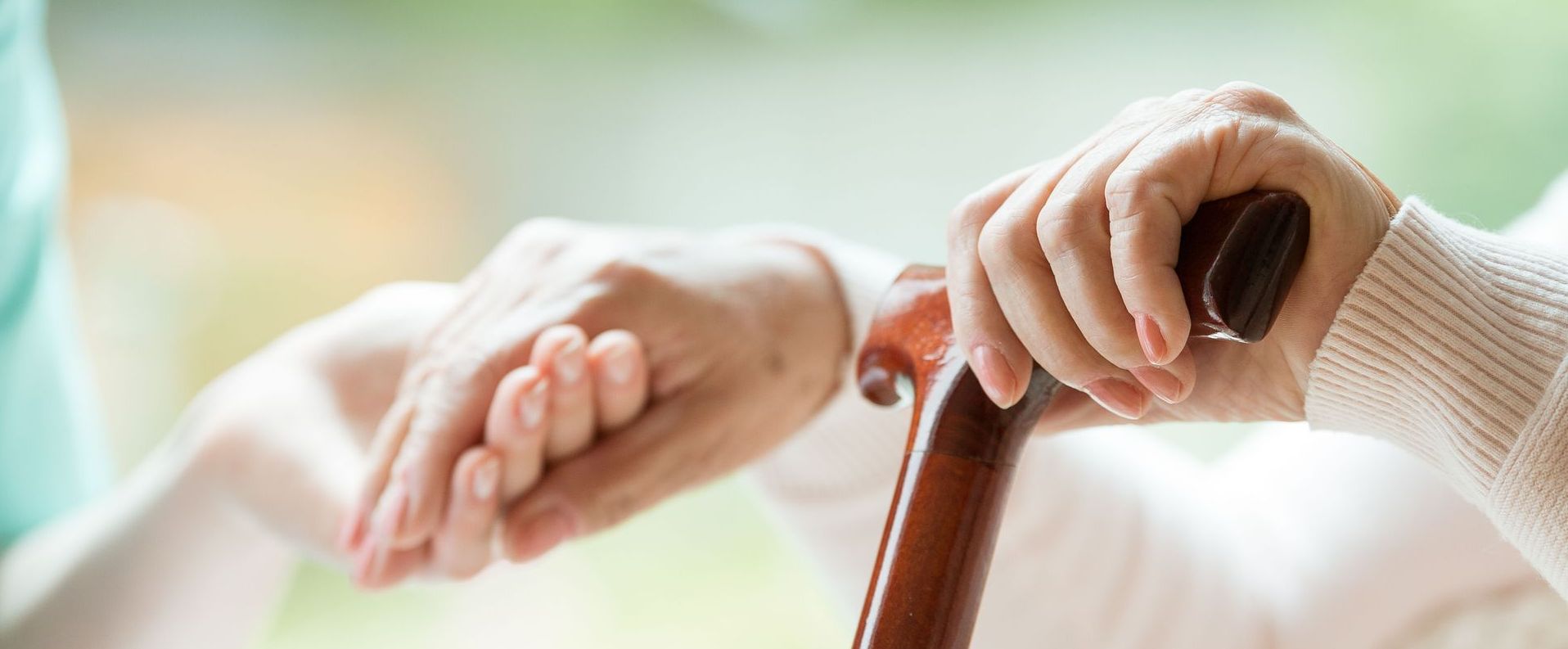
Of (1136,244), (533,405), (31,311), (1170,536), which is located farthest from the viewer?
(31,311)

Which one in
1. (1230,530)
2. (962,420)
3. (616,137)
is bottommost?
(616,137)

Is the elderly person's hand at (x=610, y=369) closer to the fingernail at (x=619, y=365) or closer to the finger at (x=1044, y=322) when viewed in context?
the fingernail at (x=619, y=365)

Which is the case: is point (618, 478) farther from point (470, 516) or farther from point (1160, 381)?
point (1160, 381)

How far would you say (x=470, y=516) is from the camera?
0.58 m

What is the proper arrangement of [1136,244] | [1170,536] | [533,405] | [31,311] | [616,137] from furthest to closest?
[616,137] → [31,311] → [1170,536] → [533,405] → [1136,244]

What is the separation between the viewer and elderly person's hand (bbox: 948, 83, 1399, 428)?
340mm

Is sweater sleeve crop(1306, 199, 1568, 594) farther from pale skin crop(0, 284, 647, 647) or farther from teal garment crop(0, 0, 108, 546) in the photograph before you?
teal garment crop(0, 0, 108, 546)

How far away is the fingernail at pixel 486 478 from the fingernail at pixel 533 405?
0.02m

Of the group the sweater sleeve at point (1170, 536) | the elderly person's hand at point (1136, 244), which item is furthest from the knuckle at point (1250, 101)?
the sweater sleeve at point (1170, 536)

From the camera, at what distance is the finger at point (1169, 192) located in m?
0.33

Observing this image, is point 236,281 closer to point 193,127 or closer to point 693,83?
point 193,127

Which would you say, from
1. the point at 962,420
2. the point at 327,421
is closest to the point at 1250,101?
the point at 962,420

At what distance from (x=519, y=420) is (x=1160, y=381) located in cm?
32

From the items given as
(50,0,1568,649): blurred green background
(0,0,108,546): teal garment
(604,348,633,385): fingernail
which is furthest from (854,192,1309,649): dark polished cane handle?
(50,0,1568,649): blurred green background
